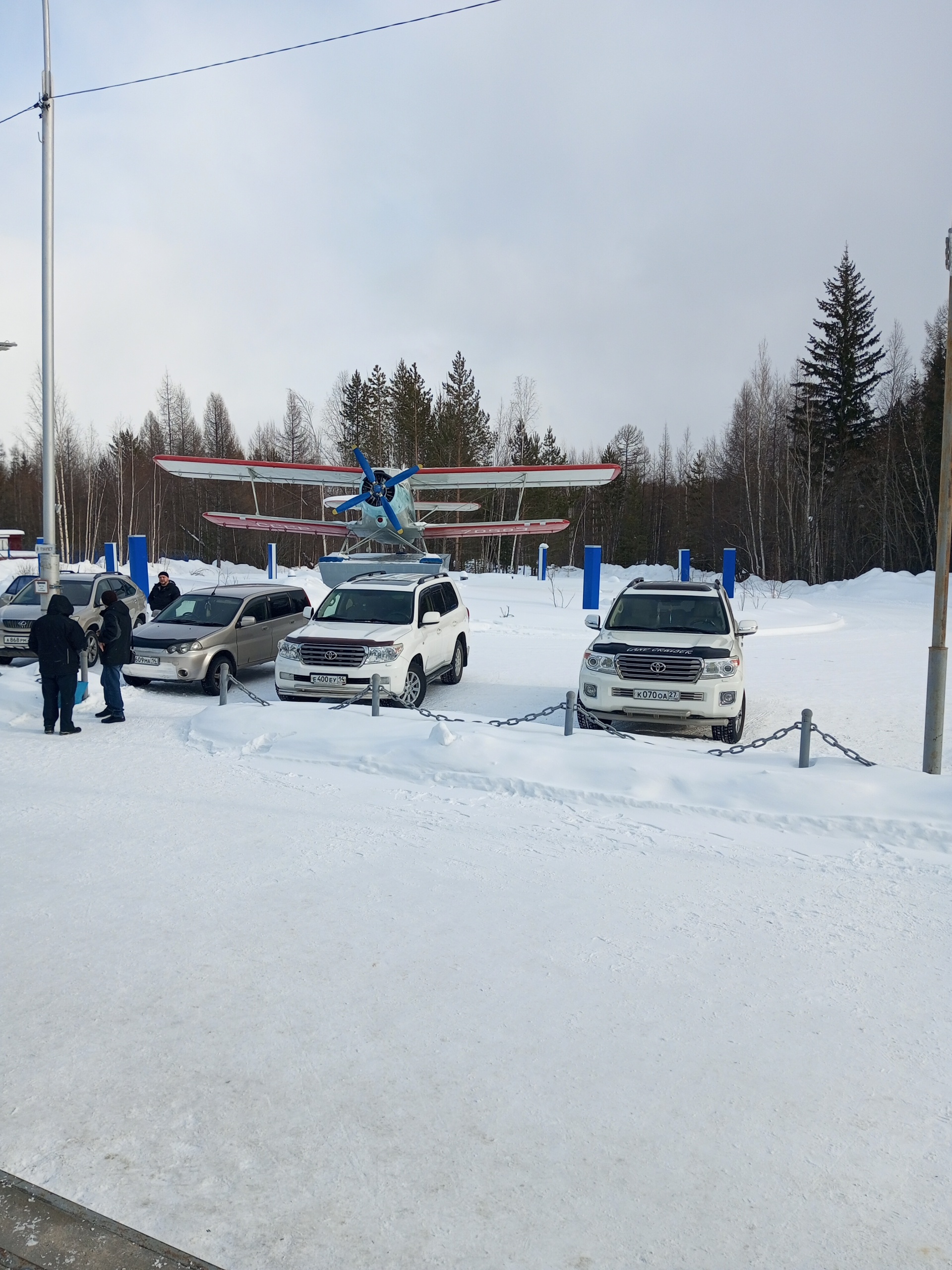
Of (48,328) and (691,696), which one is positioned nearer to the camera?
(691,696)

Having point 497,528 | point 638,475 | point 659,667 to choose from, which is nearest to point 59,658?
point 659,667

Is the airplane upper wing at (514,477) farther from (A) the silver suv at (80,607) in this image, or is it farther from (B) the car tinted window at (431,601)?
(B) the car tinted window at (431,601)

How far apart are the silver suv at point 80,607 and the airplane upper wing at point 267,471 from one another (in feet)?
23.3

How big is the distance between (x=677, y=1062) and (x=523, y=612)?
67.2 ft

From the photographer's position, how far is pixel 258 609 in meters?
14.4

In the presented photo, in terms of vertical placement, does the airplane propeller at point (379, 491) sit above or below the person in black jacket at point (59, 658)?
above

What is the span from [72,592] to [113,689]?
6384 millimetres

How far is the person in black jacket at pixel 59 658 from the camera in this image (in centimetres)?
984

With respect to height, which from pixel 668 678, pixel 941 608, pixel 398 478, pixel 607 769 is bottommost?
pixel 607 769

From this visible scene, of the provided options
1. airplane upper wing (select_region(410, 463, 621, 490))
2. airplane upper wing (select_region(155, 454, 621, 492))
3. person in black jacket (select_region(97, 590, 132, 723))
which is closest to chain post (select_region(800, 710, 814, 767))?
person in black jacket (select_region(97, 590, 132, 723))

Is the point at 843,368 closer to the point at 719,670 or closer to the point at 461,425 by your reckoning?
the point at 461,425

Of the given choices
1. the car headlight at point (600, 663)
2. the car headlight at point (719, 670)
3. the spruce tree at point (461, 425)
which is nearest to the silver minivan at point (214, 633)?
the car headlight at point (600, 663)

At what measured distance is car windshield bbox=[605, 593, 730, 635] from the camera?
1104cm

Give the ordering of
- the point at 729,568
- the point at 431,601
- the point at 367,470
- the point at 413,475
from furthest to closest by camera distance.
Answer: the point at 729,568, the point at 413,475, the point at 367,470, the point at 431,601
